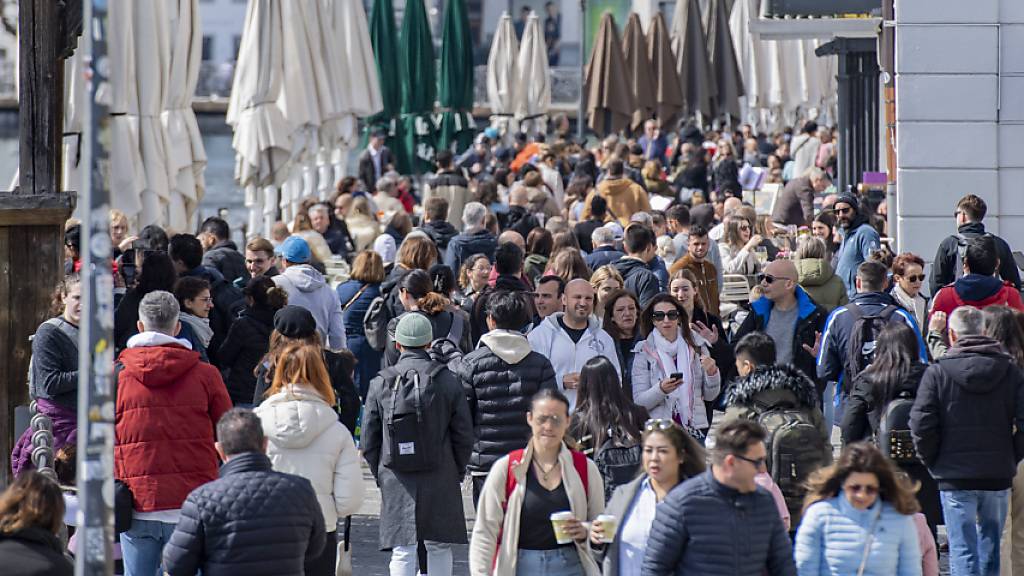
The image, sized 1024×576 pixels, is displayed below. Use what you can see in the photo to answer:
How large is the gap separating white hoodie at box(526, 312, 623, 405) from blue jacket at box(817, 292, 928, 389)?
4.75ft

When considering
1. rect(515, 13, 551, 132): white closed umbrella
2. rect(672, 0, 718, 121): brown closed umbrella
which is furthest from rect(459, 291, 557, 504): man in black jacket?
rect(515, 13, 551, 132): white closed umbrella

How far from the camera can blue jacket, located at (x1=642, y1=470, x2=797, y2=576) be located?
599 centimetres

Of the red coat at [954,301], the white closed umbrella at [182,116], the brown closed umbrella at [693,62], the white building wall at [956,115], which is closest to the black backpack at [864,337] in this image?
the red coat at [954,301]

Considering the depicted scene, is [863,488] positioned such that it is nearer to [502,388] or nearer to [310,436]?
[310,436]

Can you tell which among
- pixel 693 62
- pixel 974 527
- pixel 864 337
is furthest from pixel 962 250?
pixel 693 62

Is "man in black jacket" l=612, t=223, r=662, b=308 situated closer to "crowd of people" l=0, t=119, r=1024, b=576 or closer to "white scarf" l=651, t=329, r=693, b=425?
"crowd of people" l=0, t=119, r=1024, b=576

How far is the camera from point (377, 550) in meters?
9.95

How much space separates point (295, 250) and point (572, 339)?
2.42 meters

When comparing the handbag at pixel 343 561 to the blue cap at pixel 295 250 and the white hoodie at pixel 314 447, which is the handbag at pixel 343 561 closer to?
the white hoodie at pixel 314 447

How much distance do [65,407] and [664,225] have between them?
8.26 metres

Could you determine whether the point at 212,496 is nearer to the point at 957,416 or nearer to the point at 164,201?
the point at 957,416

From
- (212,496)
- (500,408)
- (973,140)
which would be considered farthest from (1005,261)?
(212,496)

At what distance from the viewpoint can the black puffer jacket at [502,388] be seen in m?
8.72

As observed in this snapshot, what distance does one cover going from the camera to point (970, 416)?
27.6 feet
